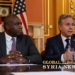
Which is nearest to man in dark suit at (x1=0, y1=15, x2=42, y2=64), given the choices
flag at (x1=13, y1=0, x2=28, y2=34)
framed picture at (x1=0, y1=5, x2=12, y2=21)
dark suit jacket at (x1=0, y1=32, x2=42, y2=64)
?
dark suit jacket at (x1=0, y1=32, x2=42, y2=64)

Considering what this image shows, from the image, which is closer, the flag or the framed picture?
the flag

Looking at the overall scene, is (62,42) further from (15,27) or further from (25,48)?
(15,27)

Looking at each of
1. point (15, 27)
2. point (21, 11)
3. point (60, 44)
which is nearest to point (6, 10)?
point (21, 11)

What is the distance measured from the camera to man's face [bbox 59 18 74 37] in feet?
9.13

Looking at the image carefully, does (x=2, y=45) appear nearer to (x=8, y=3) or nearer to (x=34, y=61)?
(x=34, y=61)

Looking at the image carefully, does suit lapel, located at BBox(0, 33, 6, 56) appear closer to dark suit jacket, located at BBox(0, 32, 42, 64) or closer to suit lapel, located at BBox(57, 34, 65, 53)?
dark suit jacket, located at BBox(0, 32, 42, 64)

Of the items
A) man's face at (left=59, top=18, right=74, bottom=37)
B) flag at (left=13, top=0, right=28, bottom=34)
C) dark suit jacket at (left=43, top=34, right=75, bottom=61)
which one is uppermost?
flag at (left=13, top=0, right=28, bottom=34)

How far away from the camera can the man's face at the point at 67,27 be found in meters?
2.78

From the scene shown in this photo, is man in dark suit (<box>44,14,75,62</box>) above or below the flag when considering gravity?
below

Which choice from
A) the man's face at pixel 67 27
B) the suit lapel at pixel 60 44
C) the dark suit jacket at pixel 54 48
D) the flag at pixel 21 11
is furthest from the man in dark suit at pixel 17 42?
the flag at pixel 21 11

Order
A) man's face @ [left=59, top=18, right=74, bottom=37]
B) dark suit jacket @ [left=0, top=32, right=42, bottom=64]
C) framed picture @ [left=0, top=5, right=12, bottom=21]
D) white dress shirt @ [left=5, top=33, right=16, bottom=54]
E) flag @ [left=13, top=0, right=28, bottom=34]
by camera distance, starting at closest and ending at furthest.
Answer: dark suit jacket @ [left=0, top=32, right=42, bottom=64]
white dress shirt @ [left=5, top=33, right=16, bottom=54]
man's face @ [left=59, top=18, right=74, bottom=37]
flag @ [left=13, top=0, right=28, bottom=34]
framed picture @ [left=0, top=5, right=12, bottom=21]

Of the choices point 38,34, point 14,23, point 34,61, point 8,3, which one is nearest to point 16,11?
point 8,3

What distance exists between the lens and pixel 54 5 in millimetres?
6160

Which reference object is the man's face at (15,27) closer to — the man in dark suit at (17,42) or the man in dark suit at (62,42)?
the man in dark suit at (17,42)
